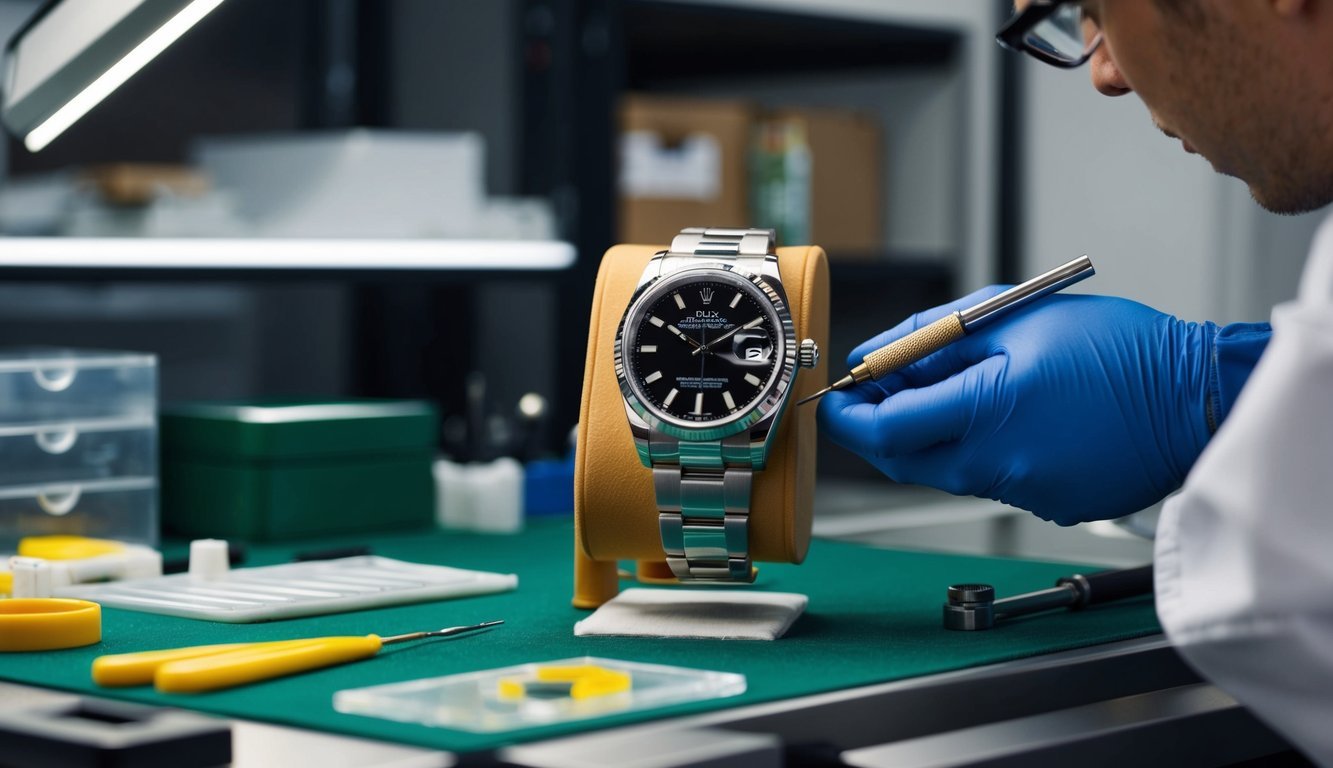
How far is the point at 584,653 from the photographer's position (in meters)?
1.04

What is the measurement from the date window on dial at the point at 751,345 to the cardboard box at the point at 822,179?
1339mm

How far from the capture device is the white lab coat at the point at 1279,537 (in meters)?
0.82

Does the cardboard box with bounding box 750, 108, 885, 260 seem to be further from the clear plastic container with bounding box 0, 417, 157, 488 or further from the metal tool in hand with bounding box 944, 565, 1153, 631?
the metal tool in hand with bounding box 944, 565, 1153, 631

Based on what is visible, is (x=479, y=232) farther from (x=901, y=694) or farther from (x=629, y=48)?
(x=901, y=694)

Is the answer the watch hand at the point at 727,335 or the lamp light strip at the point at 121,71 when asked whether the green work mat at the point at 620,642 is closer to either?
the watch hand at the point at 727,335

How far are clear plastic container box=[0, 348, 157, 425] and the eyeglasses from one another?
913 millimetres

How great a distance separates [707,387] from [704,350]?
3 centimetres

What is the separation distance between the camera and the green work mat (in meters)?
0.90

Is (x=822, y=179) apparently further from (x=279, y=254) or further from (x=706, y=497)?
(x=706, y=497)

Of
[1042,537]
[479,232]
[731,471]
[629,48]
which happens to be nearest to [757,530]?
[731,471]

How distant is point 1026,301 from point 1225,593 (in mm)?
380

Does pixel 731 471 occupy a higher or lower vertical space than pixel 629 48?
lower

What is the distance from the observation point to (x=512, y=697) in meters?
0.88

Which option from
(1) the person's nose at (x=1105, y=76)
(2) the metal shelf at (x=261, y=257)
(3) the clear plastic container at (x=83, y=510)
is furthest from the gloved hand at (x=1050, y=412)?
(2) the metal shelf at (x=261, y=257)
